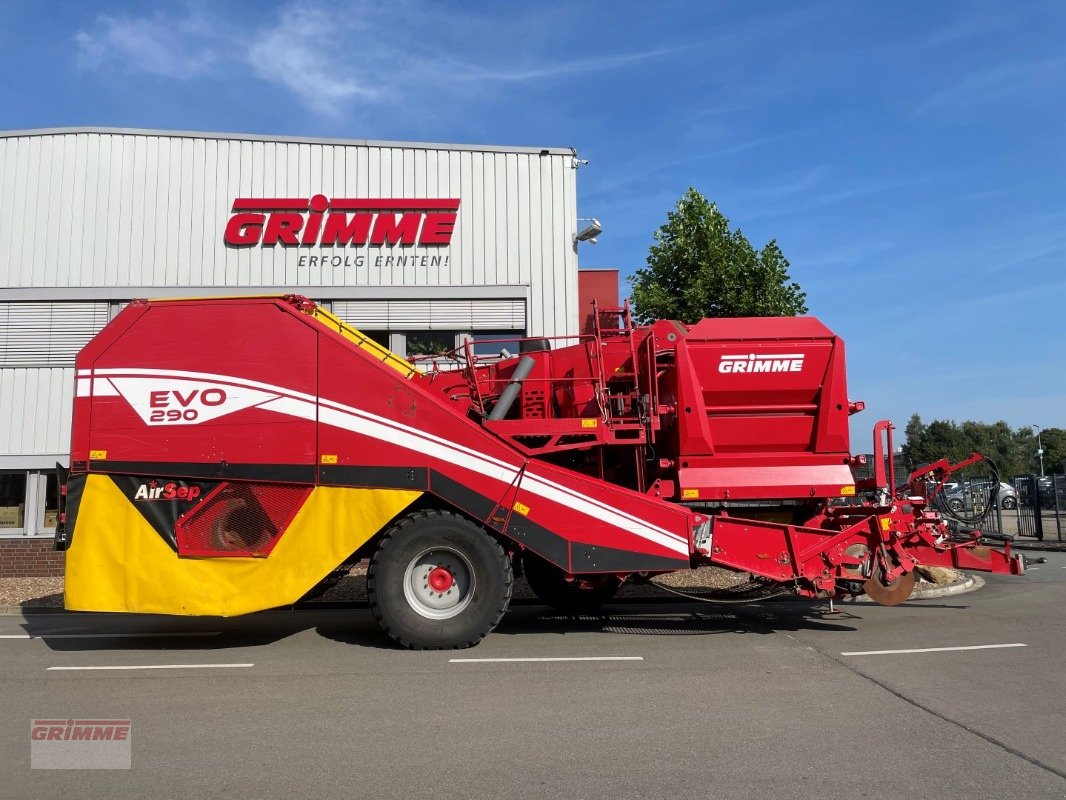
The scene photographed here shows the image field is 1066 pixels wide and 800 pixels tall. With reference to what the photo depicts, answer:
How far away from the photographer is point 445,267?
15570mm

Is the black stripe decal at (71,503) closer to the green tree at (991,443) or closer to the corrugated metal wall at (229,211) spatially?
the corrugated metal wall at (229,211)

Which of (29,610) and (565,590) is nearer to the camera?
(565,590)

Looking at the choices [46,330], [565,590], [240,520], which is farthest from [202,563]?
[46,330]

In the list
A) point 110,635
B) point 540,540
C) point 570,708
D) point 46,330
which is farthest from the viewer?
point 46,330

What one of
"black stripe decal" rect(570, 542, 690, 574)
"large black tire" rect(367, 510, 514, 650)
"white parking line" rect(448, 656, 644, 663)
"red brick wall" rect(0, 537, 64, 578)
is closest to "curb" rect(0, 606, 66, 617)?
"red brick wall" rect(0, 537, 64, 578)

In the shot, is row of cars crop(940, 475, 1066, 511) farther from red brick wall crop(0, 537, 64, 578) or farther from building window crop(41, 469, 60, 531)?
building window crop(41, 469, 60, 531)

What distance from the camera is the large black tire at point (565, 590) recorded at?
9336 millimetres

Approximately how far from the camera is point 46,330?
49.8 ft

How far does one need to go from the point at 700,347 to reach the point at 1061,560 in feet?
35.8

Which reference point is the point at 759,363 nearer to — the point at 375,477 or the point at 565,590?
the point at 565,590

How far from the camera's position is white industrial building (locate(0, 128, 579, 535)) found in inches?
599

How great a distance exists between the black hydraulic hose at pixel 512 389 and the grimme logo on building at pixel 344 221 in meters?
7.50

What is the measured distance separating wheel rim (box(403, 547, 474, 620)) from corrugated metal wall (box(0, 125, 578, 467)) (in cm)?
829

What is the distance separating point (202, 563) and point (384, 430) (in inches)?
81.1
